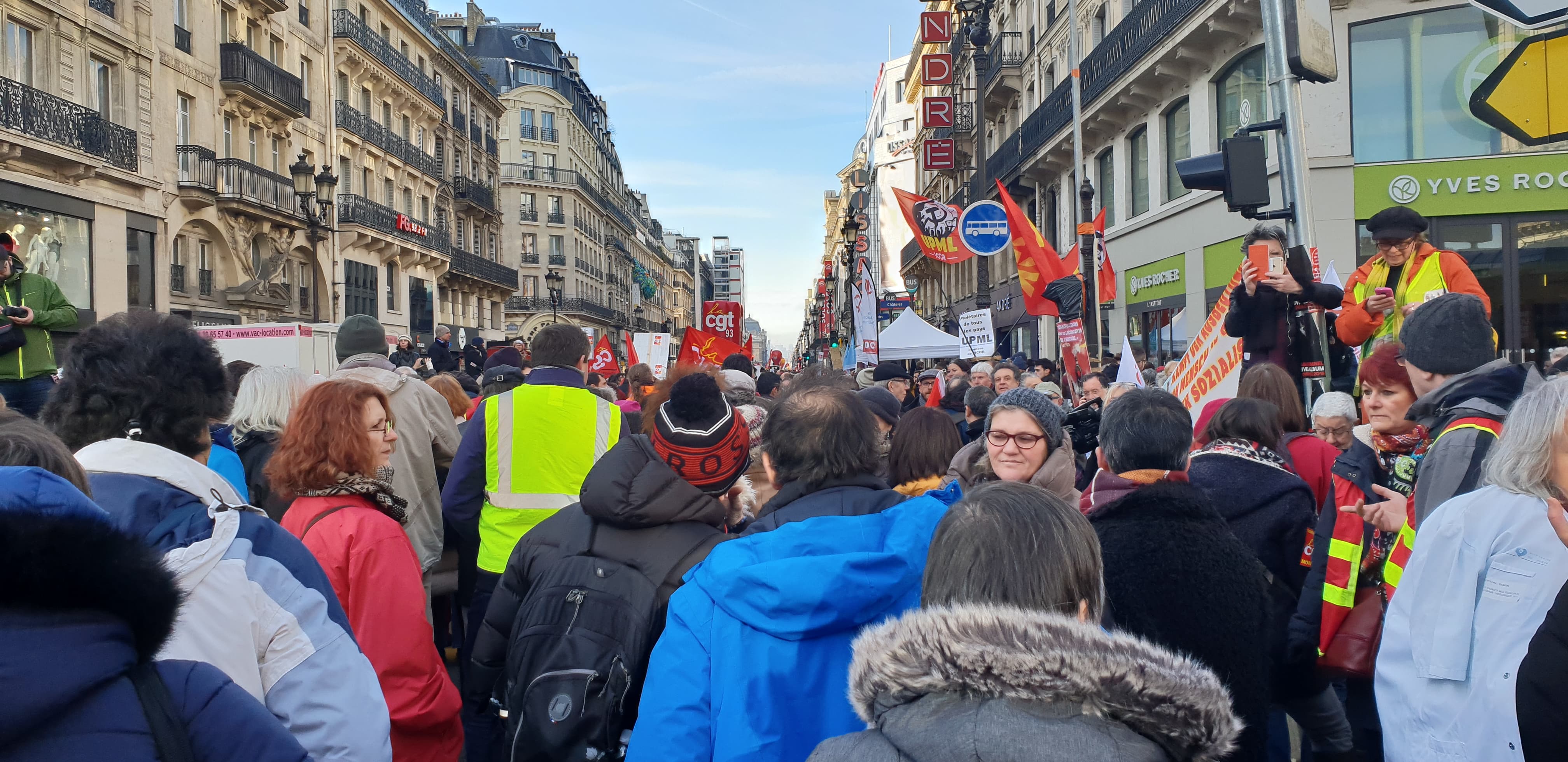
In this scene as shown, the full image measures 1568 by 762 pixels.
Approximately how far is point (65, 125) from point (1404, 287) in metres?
23.5

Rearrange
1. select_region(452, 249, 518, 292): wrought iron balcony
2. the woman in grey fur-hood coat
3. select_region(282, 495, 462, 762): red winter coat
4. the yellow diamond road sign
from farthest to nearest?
select_region(452, 249, 518, 292): wrought iron balcony, the yellow diamond road sign, select_region(282, 495, 462, 762): red winter coat, the woman in grey fur-hood coat

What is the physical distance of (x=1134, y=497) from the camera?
297 centimetres

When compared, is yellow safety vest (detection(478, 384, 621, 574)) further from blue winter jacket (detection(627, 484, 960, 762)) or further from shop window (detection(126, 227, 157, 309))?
shop window (detection(126, 227, 157, 309))

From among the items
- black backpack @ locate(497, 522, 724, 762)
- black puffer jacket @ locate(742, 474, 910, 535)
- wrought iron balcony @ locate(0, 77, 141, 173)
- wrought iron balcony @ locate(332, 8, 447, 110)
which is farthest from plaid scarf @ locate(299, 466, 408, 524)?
wrought iron balcony @ locate(332, 8, 447, 110)

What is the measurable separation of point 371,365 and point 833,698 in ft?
12.0

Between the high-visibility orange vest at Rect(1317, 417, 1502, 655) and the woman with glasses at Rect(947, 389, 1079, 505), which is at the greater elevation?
the woman with glasses at Rect(947, 389, 1079, 505)

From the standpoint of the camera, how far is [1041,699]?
154 cm

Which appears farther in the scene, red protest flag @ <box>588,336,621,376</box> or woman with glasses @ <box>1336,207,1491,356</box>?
red protest flag @ <box>588,336,621,376</box>

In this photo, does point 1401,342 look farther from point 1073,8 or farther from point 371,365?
point 1073,8

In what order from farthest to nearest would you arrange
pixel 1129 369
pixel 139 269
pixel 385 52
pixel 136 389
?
pixel 385 52
pixel 139 269
pixel 1129 369
pixel 136 389

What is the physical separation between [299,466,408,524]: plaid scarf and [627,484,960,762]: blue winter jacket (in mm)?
1248

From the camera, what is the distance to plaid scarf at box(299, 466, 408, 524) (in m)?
3.23

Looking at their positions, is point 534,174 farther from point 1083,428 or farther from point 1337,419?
point 1337,419

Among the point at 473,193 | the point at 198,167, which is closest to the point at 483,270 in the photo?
the point at 473,193
